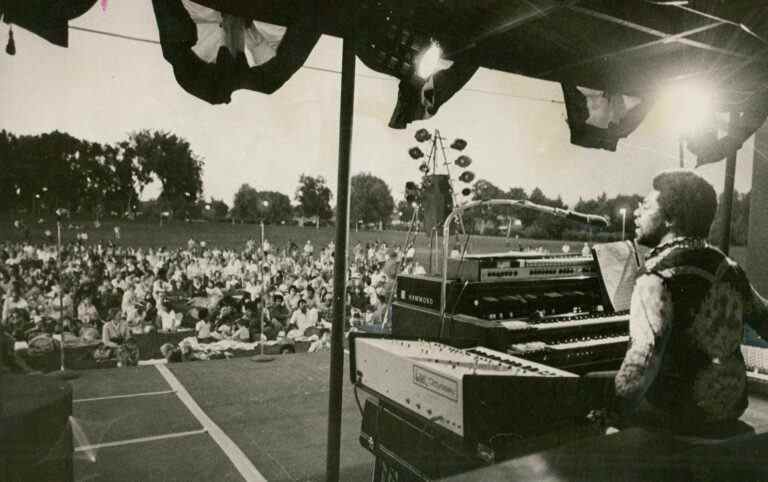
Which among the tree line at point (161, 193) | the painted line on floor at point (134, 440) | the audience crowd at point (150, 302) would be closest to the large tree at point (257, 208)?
the tree line at point (161, 193)

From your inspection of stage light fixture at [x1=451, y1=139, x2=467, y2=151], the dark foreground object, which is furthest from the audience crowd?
the dark foreground object

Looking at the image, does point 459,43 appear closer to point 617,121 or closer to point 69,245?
point 617,121

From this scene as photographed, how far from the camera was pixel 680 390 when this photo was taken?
1852 mm

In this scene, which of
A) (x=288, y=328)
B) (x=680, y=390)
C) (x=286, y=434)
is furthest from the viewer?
(x=288, y=328)

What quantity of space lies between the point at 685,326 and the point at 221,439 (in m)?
3.86

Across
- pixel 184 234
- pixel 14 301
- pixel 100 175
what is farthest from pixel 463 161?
pixel 100 175

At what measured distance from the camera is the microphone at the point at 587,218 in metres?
2.73

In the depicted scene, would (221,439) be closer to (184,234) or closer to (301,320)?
(301,320)

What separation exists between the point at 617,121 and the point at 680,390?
2783 mm

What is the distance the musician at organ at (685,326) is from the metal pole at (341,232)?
1.33m

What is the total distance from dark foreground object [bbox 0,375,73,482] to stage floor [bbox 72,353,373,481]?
5.89ft

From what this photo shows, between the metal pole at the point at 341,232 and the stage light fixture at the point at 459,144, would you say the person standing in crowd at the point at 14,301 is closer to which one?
the stage light fixture at the point at 459,144

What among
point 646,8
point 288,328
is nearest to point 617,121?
point 646,8

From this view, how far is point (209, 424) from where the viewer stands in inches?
181
